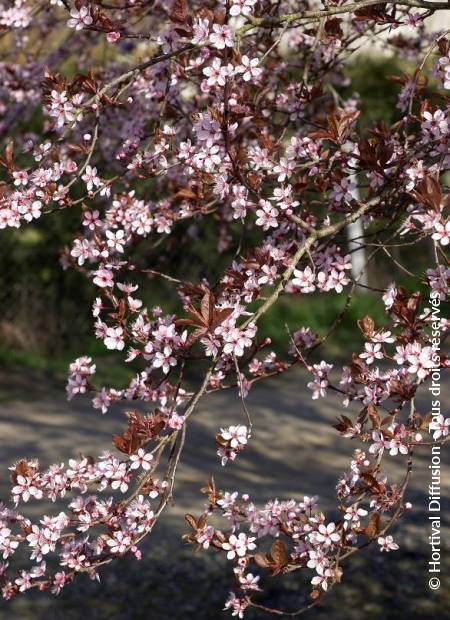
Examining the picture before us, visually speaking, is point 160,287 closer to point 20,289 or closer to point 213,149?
point 20,289

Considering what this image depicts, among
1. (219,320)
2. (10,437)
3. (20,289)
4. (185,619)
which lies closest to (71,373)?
(219,320)

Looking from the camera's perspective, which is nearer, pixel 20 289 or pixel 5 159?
pixel 5 159

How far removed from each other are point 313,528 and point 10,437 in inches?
212

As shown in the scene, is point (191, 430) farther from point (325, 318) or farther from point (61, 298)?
point (325, 318)

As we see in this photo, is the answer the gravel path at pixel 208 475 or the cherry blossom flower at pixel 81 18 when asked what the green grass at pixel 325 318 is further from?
the cherry blossom flower at pixel 81 18

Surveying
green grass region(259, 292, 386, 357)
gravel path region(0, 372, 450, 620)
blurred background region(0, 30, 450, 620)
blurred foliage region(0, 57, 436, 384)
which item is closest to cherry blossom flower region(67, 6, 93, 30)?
blurred background region(0, 30, 450, 620)

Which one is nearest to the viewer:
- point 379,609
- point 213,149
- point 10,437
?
point 213,149

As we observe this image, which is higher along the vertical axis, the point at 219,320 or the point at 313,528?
the point at 219,320

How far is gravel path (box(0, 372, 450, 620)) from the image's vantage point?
17.0ft

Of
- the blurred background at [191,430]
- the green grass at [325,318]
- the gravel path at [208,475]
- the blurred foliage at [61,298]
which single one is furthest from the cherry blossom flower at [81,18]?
the green grass at [325,318]

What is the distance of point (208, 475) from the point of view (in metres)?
7.18

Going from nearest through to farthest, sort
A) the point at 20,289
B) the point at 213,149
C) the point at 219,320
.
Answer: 1. the point at 219,320
2. the point at 213,149
3. the point at 20,289

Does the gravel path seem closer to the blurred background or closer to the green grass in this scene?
the blurred background

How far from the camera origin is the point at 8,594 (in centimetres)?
308
